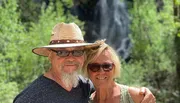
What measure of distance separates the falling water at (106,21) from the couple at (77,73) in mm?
17466

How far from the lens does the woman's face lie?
3512 millimetres

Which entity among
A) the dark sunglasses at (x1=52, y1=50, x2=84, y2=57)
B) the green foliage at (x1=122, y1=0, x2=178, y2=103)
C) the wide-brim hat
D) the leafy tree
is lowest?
the green foliage at (x1=122, y1=0, x2=178, y2=103)

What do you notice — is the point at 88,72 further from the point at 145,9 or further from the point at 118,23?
the point at 118,23

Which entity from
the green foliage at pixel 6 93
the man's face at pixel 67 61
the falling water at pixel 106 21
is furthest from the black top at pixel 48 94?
the falling water at pixel 106 21

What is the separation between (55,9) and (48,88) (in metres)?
13.3

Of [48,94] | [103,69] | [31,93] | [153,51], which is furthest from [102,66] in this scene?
[153,51]

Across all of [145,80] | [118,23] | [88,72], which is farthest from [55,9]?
[88,72]

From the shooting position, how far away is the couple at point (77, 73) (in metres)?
3.45

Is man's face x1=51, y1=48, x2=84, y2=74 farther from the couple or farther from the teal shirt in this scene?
the teal shirt

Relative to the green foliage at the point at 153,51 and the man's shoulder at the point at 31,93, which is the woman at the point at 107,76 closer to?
the man's shoulder at the point at 31,93

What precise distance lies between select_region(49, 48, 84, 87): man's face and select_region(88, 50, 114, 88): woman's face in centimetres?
13

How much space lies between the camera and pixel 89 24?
72.2 ft

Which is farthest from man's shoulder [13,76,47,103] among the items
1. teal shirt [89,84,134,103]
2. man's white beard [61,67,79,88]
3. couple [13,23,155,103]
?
teal shirt [89,84,134,103]

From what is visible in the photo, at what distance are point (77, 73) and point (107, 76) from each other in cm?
27
